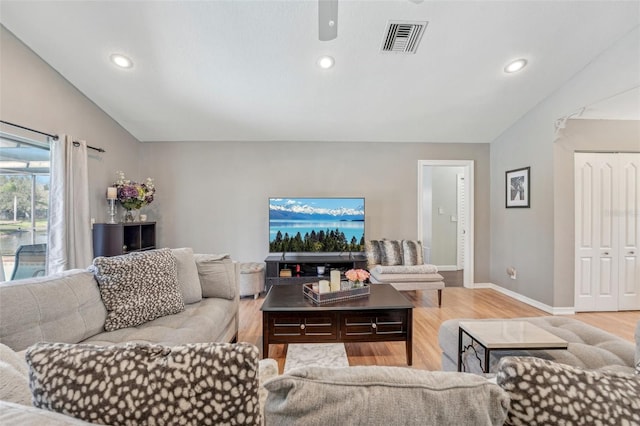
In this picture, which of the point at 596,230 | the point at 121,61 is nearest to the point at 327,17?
the point at 121,61

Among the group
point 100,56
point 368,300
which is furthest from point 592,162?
point 100,56

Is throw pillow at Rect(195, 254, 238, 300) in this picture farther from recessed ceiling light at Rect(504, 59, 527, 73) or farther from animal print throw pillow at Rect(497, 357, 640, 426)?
recessed ceiling light at Rect(504, 59, 527, 73)

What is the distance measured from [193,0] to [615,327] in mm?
5118

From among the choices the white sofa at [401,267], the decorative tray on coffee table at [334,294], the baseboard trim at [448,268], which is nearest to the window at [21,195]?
the decorative tray on coffee table at [334,294]

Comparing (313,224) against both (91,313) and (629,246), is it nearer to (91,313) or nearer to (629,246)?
(91,313)

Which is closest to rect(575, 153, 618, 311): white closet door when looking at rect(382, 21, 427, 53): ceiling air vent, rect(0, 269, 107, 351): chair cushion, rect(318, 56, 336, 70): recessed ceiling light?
rect(382, 21, 427, 53): ceiling air vent

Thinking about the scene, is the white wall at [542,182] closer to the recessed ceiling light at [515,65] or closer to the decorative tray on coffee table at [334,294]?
the recessed ceiling light at [515,65]

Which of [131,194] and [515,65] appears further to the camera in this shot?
[131,194]

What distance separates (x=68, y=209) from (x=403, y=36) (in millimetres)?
3778

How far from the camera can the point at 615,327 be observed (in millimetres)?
3074

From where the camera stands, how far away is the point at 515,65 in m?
3.00

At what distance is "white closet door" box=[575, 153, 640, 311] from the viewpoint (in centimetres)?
353

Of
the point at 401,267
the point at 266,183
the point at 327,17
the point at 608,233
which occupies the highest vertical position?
the point at 327,17

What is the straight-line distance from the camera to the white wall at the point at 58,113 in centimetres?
253
